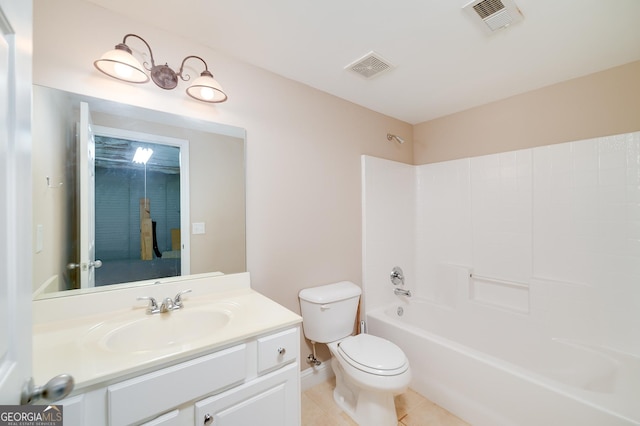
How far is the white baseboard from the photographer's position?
1.97 meters

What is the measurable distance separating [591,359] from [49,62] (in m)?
3.39

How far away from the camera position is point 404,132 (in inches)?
111

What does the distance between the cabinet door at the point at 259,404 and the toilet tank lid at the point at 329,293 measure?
2.13 feet

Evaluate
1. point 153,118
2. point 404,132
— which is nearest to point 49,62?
point 153,118

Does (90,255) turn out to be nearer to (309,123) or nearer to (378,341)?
(309,123)

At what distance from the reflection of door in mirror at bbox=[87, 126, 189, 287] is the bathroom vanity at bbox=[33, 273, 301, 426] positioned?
0.40ft

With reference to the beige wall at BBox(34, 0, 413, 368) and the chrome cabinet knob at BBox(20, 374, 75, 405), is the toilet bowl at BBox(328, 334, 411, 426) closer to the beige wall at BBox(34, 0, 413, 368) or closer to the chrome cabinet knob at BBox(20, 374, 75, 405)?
the beige wall at BBox(34, 0, 413, 368)

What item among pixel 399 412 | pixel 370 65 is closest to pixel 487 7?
pixel 370 65

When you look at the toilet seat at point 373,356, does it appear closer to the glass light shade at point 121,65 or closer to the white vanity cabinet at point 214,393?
the white vanity cabinet at point 214,393

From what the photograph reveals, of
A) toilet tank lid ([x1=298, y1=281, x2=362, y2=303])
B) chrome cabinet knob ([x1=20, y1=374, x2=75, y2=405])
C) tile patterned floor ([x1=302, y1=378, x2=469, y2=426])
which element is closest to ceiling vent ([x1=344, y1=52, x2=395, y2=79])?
toilet tank lid ([x1=298, y1=281, x2=362, y2=303])

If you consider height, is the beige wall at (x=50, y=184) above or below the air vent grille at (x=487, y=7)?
below

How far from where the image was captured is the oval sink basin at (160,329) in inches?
42.9

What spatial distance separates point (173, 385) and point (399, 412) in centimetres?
154

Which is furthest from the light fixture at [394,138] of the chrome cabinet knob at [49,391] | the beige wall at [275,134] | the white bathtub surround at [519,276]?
the chrome cabinet knob at [49,391]
